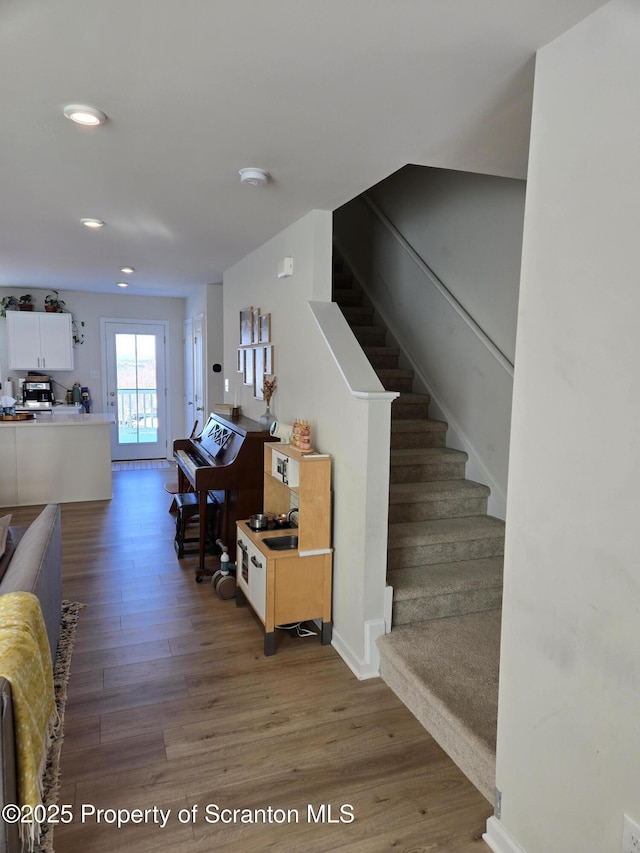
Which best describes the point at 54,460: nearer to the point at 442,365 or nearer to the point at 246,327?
the point at 246,327

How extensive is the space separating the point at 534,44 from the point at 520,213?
1.77 meters

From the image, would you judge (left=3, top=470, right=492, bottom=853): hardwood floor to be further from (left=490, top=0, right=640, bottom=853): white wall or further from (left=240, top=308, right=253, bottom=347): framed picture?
(left=240, top=308, right=253, bottom=347): framed picture

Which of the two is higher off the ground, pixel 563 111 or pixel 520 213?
pixel 520 213

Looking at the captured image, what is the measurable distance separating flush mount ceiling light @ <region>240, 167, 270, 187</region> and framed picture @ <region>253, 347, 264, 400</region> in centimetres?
164

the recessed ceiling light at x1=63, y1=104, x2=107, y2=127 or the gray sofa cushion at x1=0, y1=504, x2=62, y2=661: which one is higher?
the recessed ceiling light at x1=63, y1=104, x2=107, y2=127

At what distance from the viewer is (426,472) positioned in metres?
3.78

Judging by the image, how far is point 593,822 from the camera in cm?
143

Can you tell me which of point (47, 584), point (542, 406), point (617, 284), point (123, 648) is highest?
point (617, 284)

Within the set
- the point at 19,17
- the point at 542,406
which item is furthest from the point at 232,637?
the point at 19,17

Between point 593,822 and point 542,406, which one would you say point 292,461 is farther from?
point 593,822

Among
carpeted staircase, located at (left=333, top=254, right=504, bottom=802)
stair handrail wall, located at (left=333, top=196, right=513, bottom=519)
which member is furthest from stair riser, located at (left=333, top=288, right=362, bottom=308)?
carpeted staircase, located at (left=333, top=254, right=504, bottom=802)

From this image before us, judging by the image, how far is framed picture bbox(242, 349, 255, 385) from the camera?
4570 millimetres

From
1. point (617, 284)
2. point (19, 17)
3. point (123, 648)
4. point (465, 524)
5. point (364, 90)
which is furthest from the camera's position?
point (465, 524)

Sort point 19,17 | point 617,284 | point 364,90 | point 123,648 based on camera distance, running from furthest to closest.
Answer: point 123,648 → point 364,90 → point 19,17 → point 617,284
